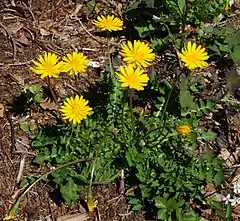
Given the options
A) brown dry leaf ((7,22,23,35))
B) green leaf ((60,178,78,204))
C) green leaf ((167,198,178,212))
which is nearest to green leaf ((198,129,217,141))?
green leaf ((167,198,178,212))

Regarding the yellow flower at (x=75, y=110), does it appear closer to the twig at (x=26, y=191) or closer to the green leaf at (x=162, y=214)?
the twig at (x=26, y=191)

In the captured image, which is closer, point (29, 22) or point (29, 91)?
point (29, 91)

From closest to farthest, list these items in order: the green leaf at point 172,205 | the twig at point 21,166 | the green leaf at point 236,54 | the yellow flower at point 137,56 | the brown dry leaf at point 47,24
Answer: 1. the yellow flower at point 137,56
2. the green leaf at point 172,205
3. the twig at point 21,166
4. the green leaf at point 236,54
5. the brown dry leaf at point 47,24

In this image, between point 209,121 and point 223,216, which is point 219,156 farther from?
point 223,216

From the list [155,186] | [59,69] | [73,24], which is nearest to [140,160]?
[155,186]

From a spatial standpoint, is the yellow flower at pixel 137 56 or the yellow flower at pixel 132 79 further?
the yellow flower at pixel 137 56

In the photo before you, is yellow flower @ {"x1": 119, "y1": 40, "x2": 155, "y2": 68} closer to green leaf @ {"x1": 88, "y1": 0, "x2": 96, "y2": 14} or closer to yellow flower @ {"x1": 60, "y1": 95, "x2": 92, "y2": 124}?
yellow flower @ {"x1": 60, "y1": 95, "x2": 92, "y2": 124}

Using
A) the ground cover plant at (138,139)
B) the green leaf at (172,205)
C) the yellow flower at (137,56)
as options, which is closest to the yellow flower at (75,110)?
the ground cover plant at (138,139)

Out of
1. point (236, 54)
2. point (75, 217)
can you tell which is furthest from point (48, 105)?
point (236, 54)
